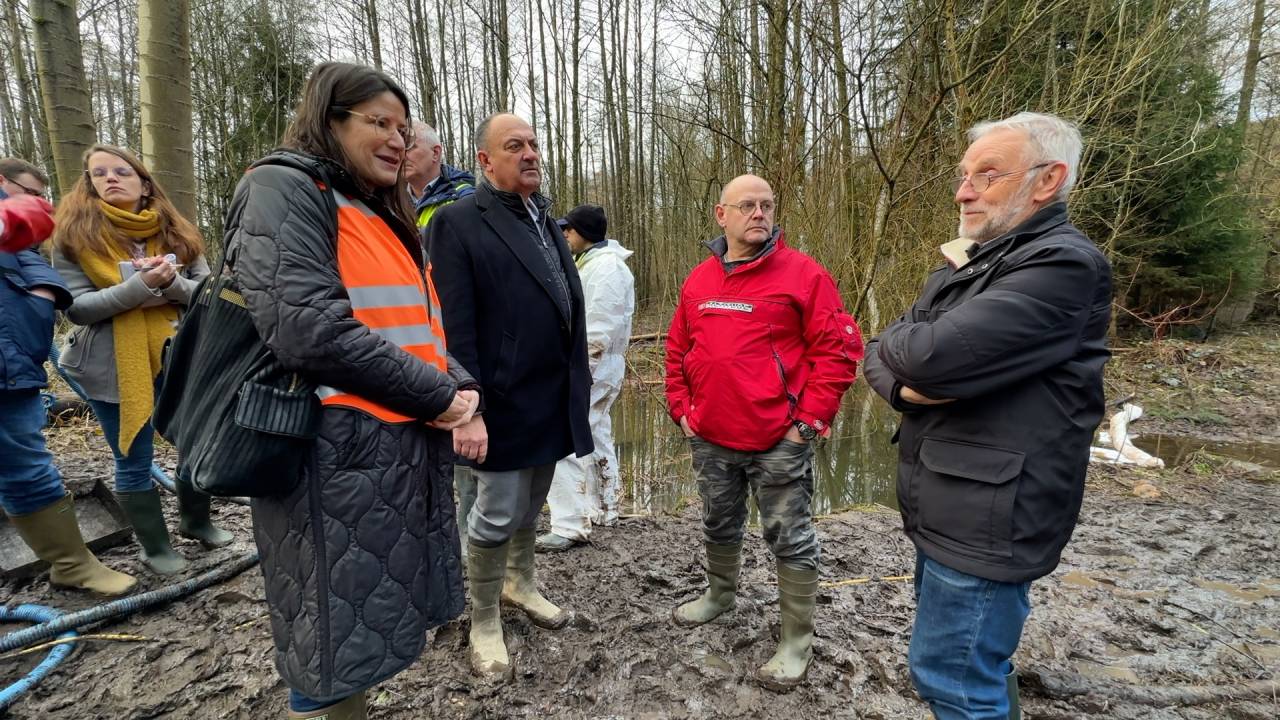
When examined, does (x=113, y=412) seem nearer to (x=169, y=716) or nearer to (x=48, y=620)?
(x=48, y=620)

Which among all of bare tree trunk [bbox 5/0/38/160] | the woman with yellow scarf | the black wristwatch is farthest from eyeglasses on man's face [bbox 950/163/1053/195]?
bare tree trunk [bbox 5/0/38/160]

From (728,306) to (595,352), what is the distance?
56.8 inches

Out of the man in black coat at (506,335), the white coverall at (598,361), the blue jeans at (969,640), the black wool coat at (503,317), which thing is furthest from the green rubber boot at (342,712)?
the white coverall at (598,361)

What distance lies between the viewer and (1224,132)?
34.8ft

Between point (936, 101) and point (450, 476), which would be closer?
point (450, 476)

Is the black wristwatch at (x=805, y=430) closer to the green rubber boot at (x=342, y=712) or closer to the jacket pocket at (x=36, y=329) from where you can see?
the green rubber boot at (x=342, y=712)

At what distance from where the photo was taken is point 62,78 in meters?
4.09

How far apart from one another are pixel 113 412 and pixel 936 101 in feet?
18.2

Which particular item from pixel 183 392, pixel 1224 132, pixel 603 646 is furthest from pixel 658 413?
pixel 1224 132

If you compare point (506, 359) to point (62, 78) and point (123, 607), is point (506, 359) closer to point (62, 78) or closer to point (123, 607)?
point (123, 607)

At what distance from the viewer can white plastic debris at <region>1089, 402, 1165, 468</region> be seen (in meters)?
6.25

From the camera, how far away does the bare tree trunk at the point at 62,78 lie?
4055 millimetres

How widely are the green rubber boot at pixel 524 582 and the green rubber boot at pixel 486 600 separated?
28 cm

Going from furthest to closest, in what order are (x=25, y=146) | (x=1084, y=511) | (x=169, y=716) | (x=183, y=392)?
(x=25, y=146)
(x=1084, y=511)
(x=169, y=716)
(x=183, y=392)
